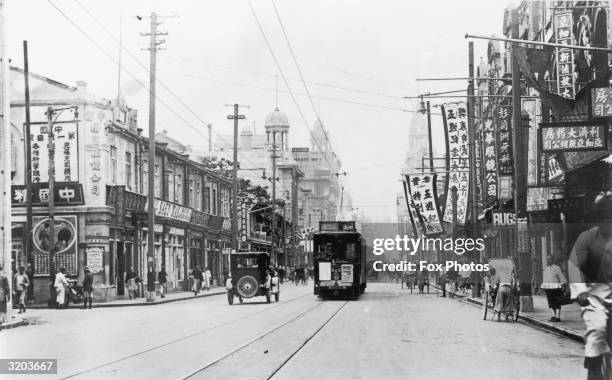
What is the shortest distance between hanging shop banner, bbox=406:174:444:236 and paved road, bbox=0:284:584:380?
11305 mm

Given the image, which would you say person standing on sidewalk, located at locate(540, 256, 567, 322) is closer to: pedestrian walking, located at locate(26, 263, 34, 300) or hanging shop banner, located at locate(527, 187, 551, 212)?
hanging shop banner, located at locate(527, 187, 551, 212)

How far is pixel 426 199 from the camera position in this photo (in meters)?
35.2

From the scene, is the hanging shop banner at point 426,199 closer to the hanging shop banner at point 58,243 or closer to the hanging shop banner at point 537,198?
the hanging shop banner at point 537,198

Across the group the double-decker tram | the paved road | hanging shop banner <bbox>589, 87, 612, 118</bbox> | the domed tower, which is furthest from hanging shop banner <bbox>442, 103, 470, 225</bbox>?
the domed tower

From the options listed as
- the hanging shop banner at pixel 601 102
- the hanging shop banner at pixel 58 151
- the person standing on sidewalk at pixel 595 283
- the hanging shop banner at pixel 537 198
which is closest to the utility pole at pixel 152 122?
the hanging shop banner at pixel 58 151

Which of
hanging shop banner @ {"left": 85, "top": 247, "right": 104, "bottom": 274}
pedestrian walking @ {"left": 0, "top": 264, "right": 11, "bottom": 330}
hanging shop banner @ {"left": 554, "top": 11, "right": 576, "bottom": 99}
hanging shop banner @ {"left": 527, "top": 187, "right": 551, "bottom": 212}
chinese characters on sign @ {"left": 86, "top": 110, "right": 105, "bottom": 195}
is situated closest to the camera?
pedestrian walking @ {"left": 0, "top": 264, "right": 11, "bottom": 330}

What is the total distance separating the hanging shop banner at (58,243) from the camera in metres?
35.9

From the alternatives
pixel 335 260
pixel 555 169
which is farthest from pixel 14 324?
pixel 335 260

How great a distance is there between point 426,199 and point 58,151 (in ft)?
52.2

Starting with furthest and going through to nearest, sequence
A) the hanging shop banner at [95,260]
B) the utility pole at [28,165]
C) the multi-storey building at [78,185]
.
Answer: the hanging shop banner at [95,260], the multi-storey building at [78,185], the utility pole at [28,165]

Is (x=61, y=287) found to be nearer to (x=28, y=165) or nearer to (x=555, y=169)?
(x=28, y=165)

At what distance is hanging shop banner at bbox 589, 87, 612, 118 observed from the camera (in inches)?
728

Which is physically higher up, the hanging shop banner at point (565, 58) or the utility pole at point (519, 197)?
the hanging shop banner at point (565, 58)

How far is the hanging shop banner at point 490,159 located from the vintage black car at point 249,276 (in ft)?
31.0
